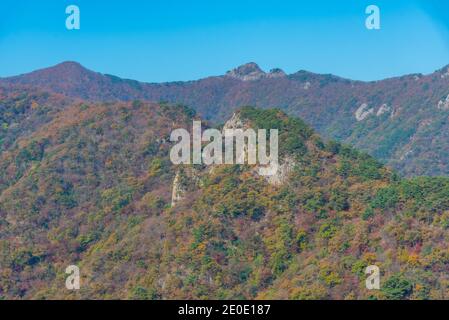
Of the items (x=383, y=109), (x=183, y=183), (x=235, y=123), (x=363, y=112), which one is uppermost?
(x=363, y=112)

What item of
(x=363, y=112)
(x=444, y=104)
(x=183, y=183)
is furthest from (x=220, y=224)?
(x=363, y=112)

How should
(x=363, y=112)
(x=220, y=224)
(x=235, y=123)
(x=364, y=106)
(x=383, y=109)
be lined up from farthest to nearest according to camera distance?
1. (x=364, y=106)
2. (x=363, y=112)
3. (x=383, y=109)
4. (x=235, y=123)
5. (x=220, y=224)

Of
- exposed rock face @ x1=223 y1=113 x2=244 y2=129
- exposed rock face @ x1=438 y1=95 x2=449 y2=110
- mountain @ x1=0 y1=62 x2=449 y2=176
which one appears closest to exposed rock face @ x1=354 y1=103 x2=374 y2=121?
mountain @ x1=0 y1=62 x2=449 y2=176

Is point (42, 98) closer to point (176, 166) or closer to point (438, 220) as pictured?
point (176, 166)

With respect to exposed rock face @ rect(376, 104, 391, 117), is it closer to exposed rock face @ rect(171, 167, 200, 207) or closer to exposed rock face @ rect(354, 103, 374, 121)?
exposed rock face @ rect(354, 103, 374, 121)

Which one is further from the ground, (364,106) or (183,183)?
(364,106)

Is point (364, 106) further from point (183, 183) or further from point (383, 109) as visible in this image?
point (183, 183)

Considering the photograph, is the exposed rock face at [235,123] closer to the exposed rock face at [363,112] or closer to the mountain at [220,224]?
the mountain at [220,224]
